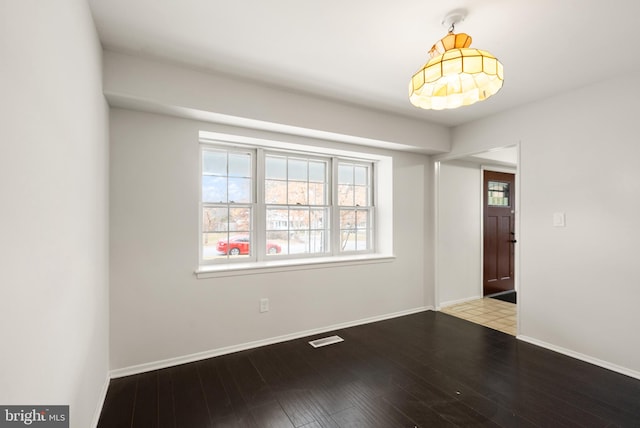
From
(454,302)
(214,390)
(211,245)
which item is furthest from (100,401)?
(454,302)

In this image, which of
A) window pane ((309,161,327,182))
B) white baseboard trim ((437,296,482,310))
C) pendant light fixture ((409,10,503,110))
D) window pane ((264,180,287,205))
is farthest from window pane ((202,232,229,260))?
white baseboard trim ((437,296,482,310))

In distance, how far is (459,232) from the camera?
461 centimetres

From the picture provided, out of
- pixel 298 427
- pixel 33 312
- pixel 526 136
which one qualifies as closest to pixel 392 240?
pixel 526 136

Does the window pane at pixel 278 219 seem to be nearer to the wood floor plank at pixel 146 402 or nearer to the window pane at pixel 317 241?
the window pane at pixel 317 241

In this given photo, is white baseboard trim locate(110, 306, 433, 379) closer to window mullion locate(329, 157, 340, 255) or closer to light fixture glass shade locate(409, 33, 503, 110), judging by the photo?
window mullion locate(329, 157, 340, 255)

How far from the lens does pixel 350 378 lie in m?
2.45

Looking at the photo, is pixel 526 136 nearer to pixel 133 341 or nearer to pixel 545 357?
pixel 545 357

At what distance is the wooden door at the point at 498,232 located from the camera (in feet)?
16.3

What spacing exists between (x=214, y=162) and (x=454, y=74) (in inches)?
95.3

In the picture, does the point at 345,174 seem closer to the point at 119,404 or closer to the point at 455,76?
the point at 455,76

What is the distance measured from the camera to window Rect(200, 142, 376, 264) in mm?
3178

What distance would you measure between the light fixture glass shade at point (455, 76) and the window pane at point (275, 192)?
75.8 inches

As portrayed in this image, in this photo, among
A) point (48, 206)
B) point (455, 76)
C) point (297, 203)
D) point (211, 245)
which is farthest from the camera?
point (297, 203)

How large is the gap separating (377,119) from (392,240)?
1.56m
